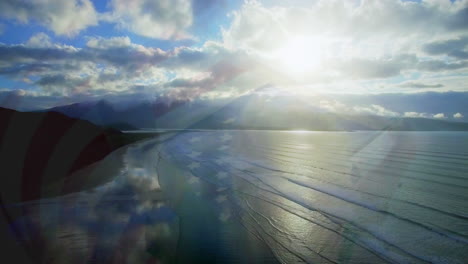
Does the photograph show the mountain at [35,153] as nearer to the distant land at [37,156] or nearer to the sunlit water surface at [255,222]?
the distant land at [37,156]

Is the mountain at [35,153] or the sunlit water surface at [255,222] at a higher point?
the mountain at [35,153]

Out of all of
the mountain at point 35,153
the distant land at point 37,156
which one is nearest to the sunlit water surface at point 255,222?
the distant land at point 37,156

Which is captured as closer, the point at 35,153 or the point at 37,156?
the point at 37,156

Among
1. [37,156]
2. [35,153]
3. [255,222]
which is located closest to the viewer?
[255,222]

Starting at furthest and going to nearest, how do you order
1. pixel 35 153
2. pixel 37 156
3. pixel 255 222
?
pixel 35 153
pixel 37 156
pixel 255 222

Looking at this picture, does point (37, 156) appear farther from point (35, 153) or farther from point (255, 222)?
point (255, 222)

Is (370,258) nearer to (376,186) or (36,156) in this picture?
(376,186)

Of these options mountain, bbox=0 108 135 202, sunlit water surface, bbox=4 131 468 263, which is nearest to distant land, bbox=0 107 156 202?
mountain, bbox=0 108 135 202

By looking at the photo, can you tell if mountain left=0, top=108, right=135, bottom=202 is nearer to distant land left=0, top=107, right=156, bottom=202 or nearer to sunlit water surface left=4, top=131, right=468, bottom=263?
distant land left=0, top=107, right=156, bottom=202

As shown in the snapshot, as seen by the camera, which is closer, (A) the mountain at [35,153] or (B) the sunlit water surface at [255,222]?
(B) the sunlit water surface at [255,222]

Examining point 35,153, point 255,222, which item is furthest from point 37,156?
point 255,222

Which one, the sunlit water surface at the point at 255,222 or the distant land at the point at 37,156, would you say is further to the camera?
the distant land at the point at 37,156
